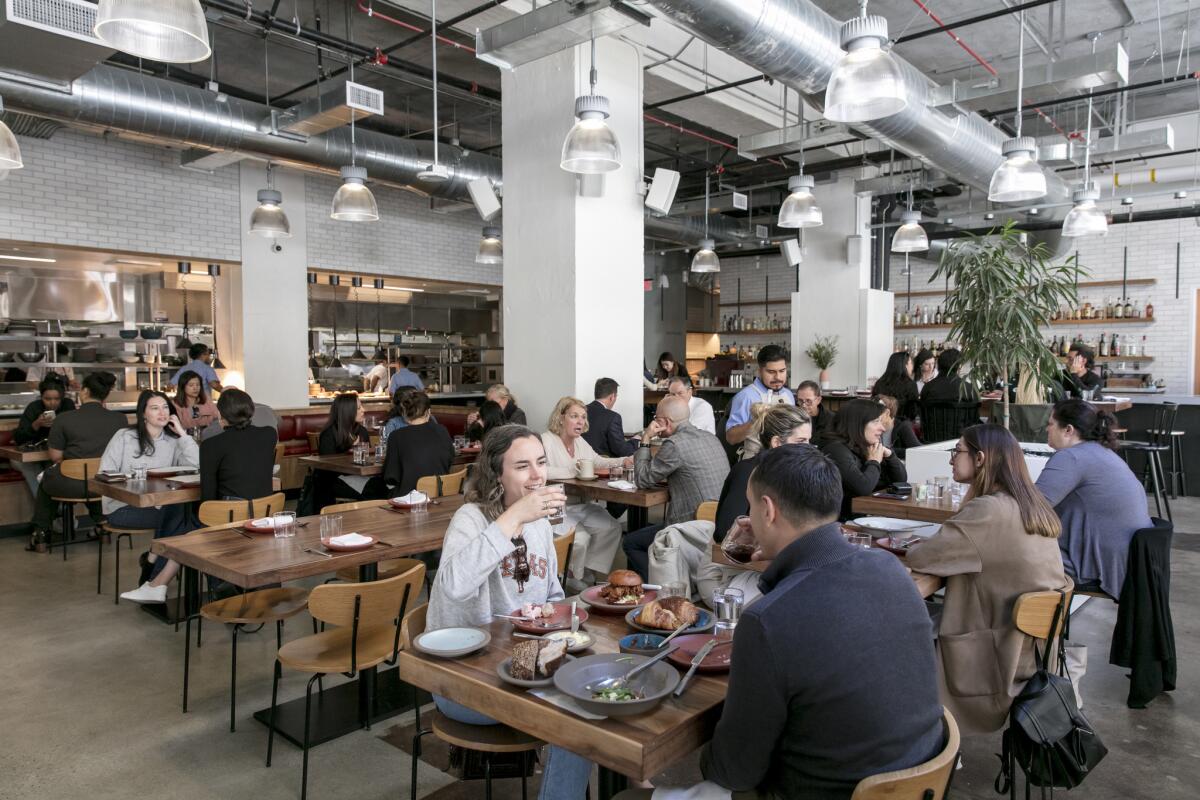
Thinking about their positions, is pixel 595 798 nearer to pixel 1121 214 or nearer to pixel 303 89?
pixel 303 89

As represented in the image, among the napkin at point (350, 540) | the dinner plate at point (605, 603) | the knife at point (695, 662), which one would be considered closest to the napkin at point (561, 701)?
the knife at point (695, 662)

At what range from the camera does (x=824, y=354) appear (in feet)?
39.4

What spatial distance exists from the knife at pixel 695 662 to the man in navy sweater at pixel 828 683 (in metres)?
0.16

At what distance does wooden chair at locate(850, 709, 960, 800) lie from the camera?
1626 mm

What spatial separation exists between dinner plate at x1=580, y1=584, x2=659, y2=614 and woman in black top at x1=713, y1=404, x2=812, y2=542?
1.11 meters

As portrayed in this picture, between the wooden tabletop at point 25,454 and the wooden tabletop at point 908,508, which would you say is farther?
the wooden tabletop at point 25,454

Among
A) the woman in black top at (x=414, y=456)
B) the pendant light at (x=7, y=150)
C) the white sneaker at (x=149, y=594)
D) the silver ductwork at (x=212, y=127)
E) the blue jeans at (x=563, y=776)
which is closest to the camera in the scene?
the blue jeans at (x=563, y=776)

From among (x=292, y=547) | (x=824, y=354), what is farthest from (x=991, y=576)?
(x=824, y=354)

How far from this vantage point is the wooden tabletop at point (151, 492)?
494cm

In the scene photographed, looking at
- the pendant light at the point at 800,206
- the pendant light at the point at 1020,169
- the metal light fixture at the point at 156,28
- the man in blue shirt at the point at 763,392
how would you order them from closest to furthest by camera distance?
the metal light fixture at the point at 156,28 < the pendant light at the point at 1020,169 < the man in blue shirt at the point at 763,392 < the pendant light at the point at 800,206

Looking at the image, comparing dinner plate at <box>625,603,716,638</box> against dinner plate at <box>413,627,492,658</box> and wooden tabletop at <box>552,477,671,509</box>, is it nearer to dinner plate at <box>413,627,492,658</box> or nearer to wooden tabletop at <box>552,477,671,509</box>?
dinner plate at <box>413,627,492,658</box>

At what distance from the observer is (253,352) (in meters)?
10.6

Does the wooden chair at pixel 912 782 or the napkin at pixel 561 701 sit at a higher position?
the napkin at pixel 561 701

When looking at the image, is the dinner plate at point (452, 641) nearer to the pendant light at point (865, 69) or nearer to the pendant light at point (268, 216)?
the pendant light at point (865, 69)
